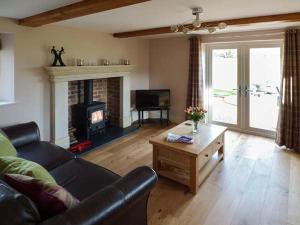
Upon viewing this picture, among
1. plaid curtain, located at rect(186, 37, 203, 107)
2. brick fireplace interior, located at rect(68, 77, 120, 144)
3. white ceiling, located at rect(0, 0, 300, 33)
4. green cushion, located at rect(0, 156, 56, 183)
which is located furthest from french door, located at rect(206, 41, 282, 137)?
green cushion, located at rect(0, 156, 56, 183)

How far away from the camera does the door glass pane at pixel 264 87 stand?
4535mm

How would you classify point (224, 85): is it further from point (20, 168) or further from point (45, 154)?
point (20, 168)

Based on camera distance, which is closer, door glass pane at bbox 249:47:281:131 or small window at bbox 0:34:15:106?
small window at bbox 0:34:15:106

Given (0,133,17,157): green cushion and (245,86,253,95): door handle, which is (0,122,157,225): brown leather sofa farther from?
(245,86,253,95): door handle

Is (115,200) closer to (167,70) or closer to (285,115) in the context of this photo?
(285,115)

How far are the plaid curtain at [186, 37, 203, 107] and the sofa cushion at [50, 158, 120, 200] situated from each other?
3382mm

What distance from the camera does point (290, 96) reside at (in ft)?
13.3

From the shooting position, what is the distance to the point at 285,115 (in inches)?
163

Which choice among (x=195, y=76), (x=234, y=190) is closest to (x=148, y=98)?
(x=195, y=76)

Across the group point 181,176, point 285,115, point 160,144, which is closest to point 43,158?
point 160,144

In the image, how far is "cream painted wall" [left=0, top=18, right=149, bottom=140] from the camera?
138 inches

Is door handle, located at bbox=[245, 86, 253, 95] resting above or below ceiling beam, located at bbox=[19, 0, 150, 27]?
below

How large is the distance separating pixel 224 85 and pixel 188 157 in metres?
2.86

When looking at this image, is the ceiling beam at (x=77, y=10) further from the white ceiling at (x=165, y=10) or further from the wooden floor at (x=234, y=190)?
the wooden floor at (x=234, y=190)
